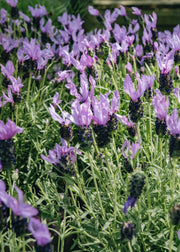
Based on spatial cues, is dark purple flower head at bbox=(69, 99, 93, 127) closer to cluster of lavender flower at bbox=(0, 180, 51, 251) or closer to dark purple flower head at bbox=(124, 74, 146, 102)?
dark purple flower head at bbox=(124, 74, 146, 102)

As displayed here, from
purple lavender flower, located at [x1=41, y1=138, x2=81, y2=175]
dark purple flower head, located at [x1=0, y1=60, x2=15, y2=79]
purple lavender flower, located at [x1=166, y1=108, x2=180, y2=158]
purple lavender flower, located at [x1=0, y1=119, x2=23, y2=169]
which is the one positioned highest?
dark purple flower head, located at [x1=0, y1=60, x2=15, y2=79]

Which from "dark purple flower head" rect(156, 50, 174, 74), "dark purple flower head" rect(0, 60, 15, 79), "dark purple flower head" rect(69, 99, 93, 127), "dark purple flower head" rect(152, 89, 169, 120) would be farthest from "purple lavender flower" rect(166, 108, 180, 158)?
"dark purple flower head" rect(0, 60, 15, 79)

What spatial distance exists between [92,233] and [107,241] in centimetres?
10

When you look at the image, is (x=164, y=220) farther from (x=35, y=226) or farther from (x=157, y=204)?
(x=35, y=226)

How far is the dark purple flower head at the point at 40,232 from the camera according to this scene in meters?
0.89

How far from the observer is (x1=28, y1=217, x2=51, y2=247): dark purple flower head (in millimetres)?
894

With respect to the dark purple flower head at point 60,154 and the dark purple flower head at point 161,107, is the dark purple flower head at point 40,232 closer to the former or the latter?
the dark purple flower head at point 60,154

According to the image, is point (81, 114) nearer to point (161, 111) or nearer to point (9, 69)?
point (161, 111)

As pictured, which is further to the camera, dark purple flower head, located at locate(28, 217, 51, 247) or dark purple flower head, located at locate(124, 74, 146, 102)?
dark purple flower head, located at locate(124, 74, 146, 102)

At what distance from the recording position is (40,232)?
90 centimetres

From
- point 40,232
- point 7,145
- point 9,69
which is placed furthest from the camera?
point 9,69

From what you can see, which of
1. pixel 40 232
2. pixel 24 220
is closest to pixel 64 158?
pixel 24 220

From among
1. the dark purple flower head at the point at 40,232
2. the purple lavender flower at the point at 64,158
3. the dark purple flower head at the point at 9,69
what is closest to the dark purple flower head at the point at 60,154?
the purple lavender flower at the point at 64,158

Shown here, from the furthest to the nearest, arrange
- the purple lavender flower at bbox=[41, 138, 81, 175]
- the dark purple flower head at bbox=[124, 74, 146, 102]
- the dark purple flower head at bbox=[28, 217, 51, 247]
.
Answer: the dark purple flower head at bbox=[124, 74, 146, 102] < the purple lavender flower at bbox=[41, 138, 81, 175] < the dark purple flower head at bbox=[28, 217, 51, 247]
